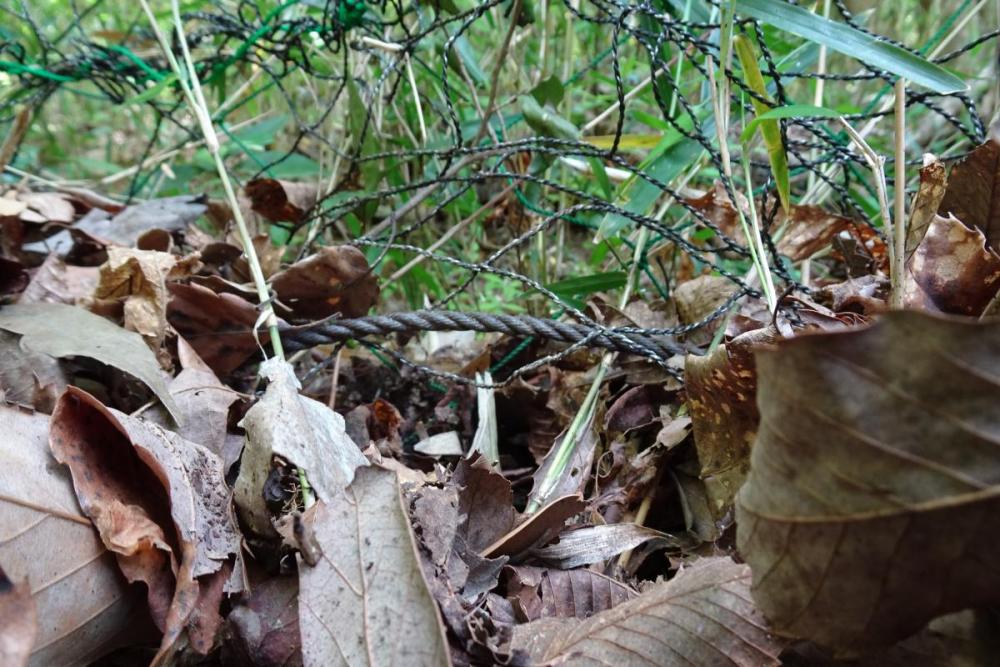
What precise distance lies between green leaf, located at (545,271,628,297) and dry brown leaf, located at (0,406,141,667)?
77 centimetres

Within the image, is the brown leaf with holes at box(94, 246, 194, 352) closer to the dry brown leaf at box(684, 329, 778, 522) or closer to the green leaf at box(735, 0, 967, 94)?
the dry brown leaf at box(684, 329, 778, 522)

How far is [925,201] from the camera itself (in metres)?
0.72

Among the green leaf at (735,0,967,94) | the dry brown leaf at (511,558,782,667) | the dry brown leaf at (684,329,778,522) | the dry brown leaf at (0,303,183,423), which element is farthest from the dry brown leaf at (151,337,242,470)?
the green leaf at (735,0,967,94)

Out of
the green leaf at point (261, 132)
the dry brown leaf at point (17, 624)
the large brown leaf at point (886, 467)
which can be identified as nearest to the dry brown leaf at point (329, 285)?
the dry brown leaf at point (17, 624)

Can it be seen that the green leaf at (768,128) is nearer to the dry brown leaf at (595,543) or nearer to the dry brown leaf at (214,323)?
the dry brown leaf at (595,543)

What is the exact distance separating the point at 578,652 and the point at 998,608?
27cm

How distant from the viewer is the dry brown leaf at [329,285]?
98cm

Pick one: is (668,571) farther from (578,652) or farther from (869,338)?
(869,338)

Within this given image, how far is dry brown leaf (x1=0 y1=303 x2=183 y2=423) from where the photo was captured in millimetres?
756

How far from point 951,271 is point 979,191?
15 cm

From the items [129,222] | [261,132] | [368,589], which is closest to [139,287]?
[129,222]

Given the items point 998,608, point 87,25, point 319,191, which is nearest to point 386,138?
point 319,191

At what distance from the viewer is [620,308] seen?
1.16m

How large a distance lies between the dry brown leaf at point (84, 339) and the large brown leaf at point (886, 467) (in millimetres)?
605
